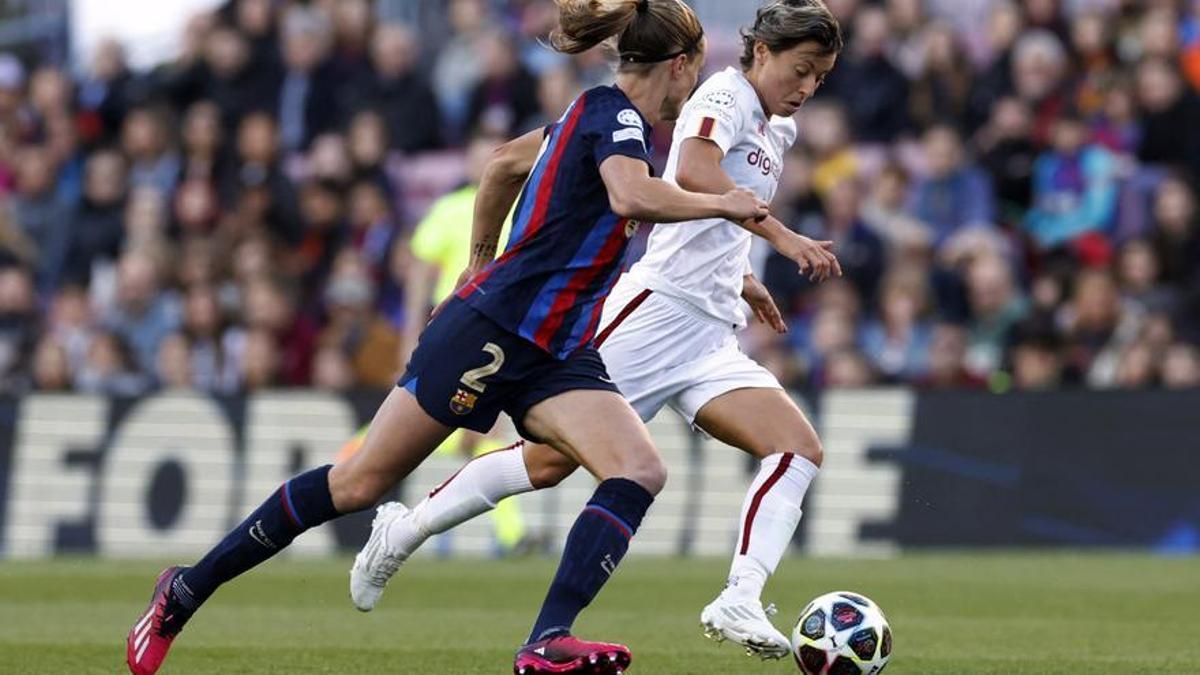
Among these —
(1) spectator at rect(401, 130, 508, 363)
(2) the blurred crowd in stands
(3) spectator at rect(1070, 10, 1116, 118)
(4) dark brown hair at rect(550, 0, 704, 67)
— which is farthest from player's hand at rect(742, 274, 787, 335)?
(3) spectator at rect(1070, 10, 1116, 118)

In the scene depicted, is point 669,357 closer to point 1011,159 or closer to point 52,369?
point 1011,159

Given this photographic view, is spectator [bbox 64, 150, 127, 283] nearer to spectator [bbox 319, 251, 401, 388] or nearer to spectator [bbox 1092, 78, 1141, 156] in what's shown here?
spectator [bbox 319, 251, 401, 388]

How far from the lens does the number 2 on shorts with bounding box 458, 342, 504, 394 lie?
6.53 meters

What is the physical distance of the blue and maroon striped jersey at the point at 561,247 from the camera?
6.50 meters

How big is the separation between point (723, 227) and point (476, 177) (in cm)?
524

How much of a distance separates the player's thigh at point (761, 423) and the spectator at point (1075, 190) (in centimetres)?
794

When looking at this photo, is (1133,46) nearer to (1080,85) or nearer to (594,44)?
(1080,85)

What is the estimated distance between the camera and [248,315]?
1633cm

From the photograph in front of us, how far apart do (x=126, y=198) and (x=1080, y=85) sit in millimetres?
7578

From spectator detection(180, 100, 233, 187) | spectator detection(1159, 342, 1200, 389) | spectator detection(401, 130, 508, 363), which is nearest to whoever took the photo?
spectator detection(401, 130, 508, 363)

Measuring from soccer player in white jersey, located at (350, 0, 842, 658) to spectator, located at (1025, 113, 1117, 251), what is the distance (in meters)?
7.60

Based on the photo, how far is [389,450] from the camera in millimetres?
6590

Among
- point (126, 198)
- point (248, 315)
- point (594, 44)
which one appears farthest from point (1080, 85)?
point (594, 44)

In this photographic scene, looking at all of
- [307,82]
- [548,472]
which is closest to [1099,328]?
[307,82]
